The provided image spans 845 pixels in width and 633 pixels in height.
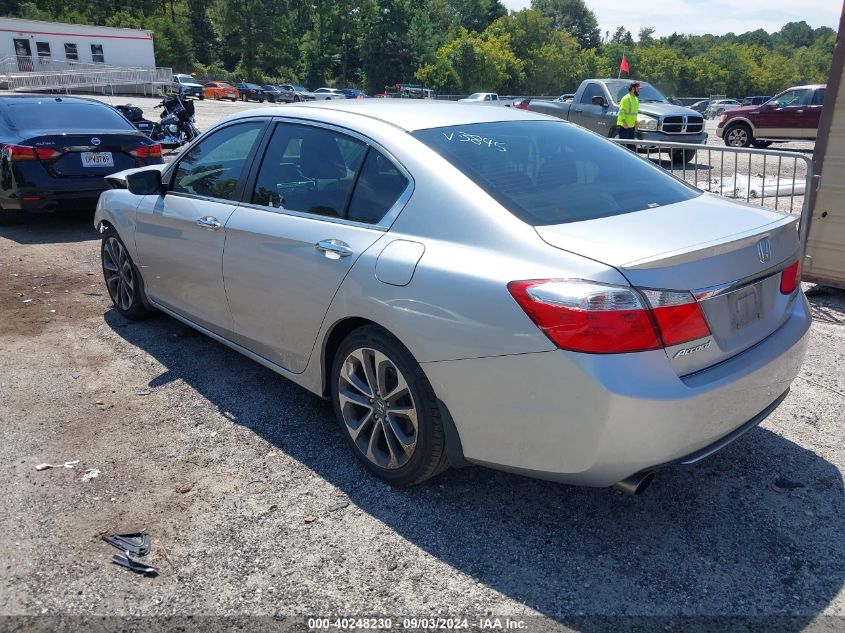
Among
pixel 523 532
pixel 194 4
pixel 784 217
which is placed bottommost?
pixel 523 532

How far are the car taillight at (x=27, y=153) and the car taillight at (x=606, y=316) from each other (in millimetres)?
7321

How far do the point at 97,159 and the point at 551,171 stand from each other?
6741 mm

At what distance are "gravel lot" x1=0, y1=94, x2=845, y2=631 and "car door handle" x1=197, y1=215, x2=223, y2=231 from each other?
102 centimetres

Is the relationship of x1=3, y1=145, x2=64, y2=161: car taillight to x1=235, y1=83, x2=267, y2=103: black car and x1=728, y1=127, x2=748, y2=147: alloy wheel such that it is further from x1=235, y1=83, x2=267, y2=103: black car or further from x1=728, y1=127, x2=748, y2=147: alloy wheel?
x1=235, y1=83, x2=267, y2=103: black car

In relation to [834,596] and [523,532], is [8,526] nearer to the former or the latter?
[523,532]

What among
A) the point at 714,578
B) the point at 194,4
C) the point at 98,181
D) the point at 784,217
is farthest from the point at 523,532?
the point at 194,4

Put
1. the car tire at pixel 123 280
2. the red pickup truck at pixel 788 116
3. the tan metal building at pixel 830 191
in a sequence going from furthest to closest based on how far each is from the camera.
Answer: the red pickup truck at pixel 788 116 → the tan metal building at pixel 830 191 → the car tire at pixel 123 280

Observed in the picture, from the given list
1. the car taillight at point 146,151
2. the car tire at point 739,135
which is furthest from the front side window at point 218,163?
the car tire at point 739,135

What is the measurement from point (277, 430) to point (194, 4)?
91611 mm

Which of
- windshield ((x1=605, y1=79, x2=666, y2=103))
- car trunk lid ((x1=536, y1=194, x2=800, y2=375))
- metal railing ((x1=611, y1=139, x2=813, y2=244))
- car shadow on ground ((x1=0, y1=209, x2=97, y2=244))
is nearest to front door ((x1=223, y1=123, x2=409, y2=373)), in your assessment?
car trunk lid ((x1=536, y1=194, x2=800, y2=375))

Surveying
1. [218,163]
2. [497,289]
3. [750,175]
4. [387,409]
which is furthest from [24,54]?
[497,289]

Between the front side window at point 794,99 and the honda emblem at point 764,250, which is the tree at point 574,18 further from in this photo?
the honda emblem at point 764,250

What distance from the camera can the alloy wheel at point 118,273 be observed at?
5262mm

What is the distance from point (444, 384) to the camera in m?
2.79
